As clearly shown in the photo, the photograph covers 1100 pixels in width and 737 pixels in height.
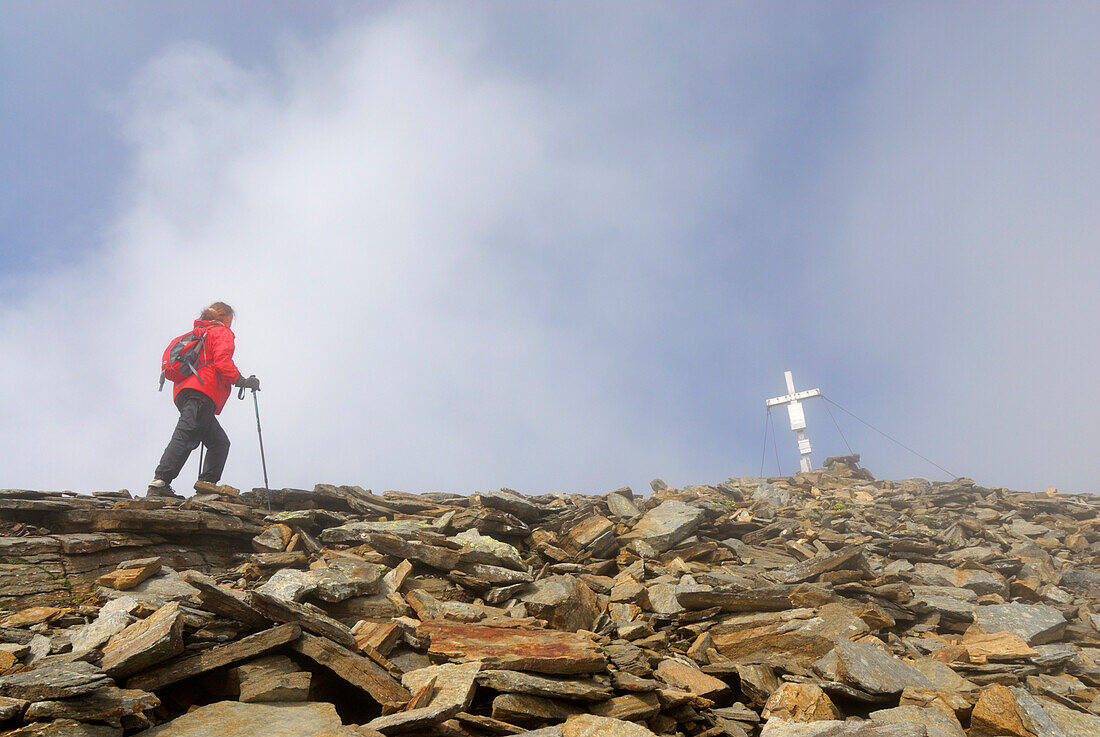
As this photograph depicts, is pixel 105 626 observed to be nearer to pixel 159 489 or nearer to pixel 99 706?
pixel 99 706

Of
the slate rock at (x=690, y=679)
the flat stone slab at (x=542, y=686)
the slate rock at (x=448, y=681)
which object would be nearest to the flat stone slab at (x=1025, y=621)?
the slate rock at (x=690, y=679)

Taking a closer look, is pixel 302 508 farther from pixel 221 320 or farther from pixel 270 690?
pixel 270 690

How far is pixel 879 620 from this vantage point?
29.4ft

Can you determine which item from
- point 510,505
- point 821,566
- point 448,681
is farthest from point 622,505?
point 448,681

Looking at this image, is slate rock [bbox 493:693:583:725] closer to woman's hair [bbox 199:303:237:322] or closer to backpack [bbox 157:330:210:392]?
backpack [bbox 157:330:210:392]

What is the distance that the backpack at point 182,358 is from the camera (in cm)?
1319

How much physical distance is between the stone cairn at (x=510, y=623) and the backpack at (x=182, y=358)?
9.72 feet

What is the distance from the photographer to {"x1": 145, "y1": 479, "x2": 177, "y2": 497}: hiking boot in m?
12.0

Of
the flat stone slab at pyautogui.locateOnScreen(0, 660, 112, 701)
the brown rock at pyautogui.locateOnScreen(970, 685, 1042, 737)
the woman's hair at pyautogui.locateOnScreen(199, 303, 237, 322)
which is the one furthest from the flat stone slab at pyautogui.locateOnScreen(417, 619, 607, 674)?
the woman's hair at pyautogui.locateOnScreen(199, 303, 237, 322)

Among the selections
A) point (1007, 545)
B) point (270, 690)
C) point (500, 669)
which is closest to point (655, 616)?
point (500, 669)

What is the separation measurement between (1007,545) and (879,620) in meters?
8.93

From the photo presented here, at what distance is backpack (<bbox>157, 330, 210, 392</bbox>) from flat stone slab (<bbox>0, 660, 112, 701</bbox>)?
953cm

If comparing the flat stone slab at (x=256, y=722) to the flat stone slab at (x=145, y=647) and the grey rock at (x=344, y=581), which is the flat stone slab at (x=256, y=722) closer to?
the flat stone slab at (x=145, y=647)

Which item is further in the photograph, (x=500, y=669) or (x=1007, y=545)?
(x=1007, y=545)
